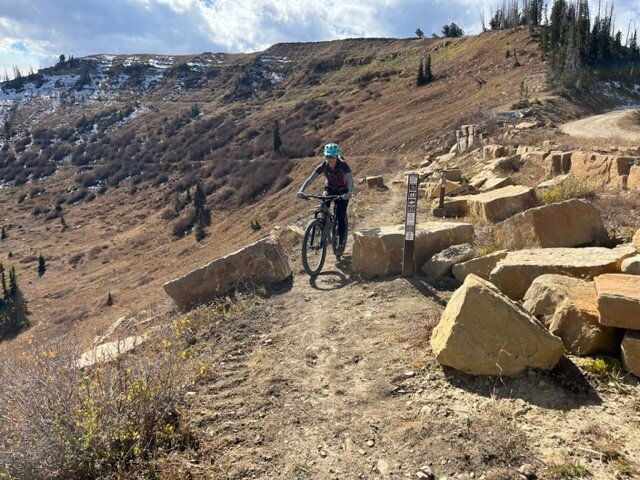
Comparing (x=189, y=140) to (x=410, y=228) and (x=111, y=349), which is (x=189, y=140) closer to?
(x=111, y=349)

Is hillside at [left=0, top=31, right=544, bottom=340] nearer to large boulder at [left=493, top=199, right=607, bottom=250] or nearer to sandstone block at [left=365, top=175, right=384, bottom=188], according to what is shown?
sandstone block at [left=365, top=175, right=384, bottom=188]

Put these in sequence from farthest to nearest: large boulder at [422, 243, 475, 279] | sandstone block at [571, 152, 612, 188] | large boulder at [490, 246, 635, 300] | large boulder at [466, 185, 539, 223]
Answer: sandstone block at [571, 152, 612, 188], large boulder at [466, 185, 539, 223], large boulder at [422, 243, 475, 279], large boulder at [490, 246, 635, 300]

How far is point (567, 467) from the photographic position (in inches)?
109

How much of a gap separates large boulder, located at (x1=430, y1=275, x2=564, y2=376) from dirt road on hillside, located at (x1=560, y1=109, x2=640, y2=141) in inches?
710

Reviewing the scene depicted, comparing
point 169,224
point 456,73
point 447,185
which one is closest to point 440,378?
point 447,185

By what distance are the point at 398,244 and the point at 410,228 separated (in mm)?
598

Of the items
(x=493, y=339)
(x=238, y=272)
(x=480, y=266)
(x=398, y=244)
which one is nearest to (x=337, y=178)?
(x=398, y=244)

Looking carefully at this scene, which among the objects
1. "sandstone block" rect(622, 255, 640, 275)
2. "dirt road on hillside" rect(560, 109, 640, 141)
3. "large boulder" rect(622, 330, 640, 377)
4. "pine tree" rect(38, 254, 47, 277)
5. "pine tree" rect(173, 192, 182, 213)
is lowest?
"pine tree" rect(38, 254, 47, 277)

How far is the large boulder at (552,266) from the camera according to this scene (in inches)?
175

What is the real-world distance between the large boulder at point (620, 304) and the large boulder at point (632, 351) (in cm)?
8

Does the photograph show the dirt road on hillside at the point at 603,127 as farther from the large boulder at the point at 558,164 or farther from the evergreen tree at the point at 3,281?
the evergreen tree at the point at 3,281

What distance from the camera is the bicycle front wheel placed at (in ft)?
22.7

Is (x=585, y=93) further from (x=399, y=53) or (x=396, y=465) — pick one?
(x=399, y=53)

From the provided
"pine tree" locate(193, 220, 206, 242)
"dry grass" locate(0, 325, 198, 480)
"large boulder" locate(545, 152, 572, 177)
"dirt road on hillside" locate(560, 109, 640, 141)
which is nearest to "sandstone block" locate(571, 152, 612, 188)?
"large boulder" locate(545, 152, 572, 177)
